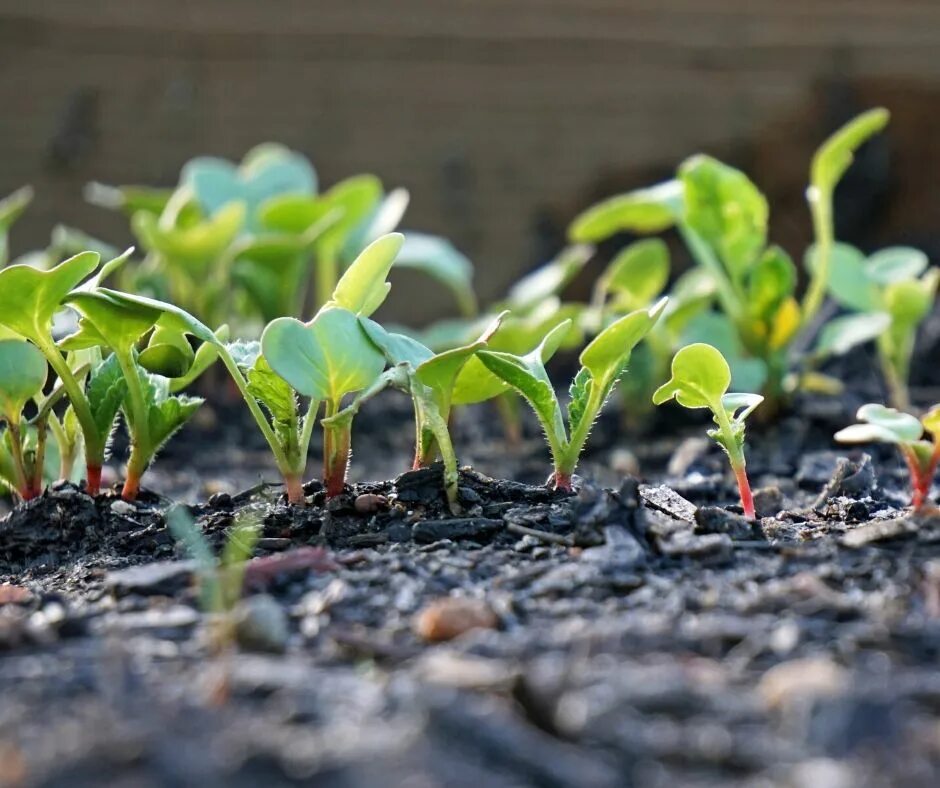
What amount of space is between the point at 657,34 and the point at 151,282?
141cm

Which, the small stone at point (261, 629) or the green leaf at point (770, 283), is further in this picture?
the green leaf at point (770, 283)

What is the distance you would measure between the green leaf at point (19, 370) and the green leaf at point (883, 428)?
857 mm

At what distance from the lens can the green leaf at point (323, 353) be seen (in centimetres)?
114

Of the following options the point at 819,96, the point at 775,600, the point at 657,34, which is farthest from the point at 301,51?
the point at 775,600

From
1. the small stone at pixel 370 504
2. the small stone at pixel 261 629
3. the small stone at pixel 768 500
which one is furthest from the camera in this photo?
the small stone at pixel 768 500

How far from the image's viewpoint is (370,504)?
125 cm

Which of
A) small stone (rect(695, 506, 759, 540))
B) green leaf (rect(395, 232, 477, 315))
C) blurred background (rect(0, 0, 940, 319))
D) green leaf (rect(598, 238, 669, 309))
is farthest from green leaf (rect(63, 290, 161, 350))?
blurred background (rect(0, 0, 940, 319))

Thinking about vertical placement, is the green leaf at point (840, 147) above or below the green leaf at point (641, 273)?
above

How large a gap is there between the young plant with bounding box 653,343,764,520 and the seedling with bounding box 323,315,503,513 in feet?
0.62

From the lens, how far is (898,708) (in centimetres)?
74

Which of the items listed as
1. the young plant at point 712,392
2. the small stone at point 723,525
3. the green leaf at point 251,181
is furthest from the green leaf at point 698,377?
the green leaf at point 251,181

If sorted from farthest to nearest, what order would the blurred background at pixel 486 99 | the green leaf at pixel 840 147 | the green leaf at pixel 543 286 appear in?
the blurred background at pixel 486 99
the green leaf at pixel 543 286
the green leaf at pixel 840 147

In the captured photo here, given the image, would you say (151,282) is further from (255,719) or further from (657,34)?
(255,719)

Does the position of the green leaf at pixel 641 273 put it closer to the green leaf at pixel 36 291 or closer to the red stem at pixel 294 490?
the red stem at pixel 294 490
